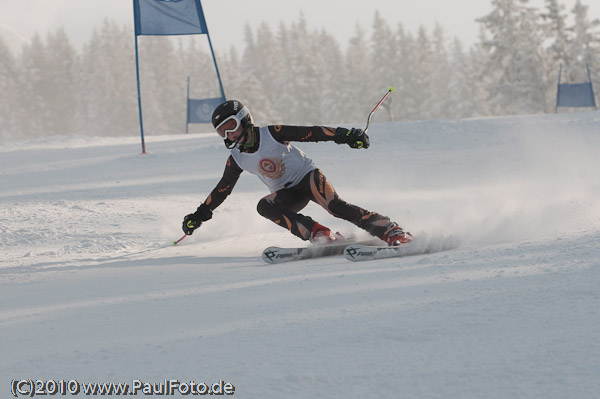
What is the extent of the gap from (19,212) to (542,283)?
617cm

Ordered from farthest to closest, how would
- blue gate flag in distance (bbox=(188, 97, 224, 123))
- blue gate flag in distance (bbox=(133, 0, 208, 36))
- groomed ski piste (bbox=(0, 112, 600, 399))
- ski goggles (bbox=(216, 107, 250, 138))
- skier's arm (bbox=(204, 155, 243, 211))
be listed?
blue gate flag in distance (bbox=(188, 97, 224, 123)), blue gate flag in distance (bbox=(133, 0, 208, 36)), skier's arm (bbox=(204, 155, 243, 211)), ski goggles (bbox=(216, 107, 250, 138)), groomed ski piste (bbox=(0, 112, 600, 399))

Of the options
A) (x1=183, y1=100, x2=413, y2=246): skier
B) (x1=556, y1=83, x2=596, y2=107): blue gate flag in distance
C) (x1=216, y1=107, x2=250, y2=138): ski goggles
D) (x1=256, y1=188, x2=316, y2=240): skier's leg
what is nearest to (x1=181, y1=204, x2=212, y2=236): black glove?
(x1=183, y1=100, x2=413, y2=246): skier

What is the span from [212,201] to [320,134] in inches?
42.9

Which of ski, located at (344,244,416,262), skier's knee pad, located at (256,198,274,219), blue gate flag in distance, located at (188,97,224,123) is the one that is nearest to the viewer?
ski, located at (344,244,416,262)

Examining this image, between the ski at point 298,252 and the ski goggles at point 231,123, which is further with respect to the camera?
the ski goggles at point 231,123

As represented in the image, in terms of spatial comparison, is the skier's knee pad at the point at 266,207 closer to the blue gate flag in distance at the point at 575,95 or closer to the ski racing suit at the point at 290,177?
the ski racing suit at the point at 290,177

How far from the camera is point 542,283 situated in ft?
8.27

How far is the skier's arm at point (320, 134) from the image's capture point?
15.2 feet

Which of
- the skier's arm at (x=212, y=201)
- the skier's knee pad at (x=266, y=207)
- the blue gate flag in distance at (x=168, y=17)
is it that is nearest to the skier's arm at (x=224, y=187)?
the skier's arm at (x=212, y=201)

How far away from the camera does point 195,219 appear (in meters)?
5.01

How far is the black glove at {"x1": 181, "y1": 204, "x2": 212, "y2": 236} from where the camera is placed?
16.4 ft

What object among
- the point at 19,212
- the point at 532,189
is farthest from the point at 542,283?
the point at 19,212

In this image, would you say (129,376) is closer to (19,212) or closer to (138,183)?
(19,212)

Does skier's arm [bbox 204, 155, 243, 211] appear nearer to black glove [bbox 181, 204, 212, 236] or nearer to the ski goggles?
black glove [bbox 181, 204, 212, 236]
